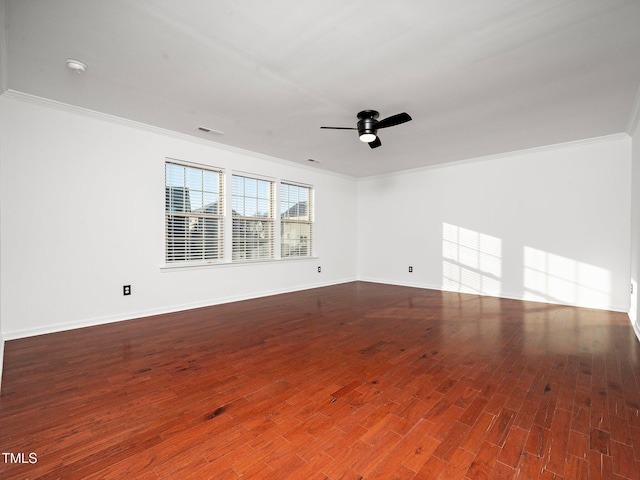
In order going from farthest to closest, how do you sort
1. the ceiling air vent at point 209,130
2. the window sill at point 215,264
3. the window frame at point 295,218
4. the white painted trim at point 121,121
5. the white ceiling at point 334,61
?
the window frame at point 295,218 → the window sill at point 215,264 → the ceiling air vent at point 209,130 → the white painted trim at point 121,121 → the white ceiling at point 334,61

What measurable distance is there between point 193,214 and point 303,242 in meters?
2.52

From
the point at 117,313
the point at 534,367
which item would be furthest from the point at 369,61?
the point at 117,313

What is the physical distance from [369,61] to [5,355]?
4.27m

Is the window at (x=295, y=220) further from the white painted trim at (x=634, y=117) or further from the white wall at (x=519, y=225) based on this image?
the white painted trim at (x=634, y=117)

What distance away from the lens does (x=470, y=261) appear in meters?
6.05

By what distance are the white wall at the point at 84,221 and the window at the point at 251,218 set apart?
0.51 m

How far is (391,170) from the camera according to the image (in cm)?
696

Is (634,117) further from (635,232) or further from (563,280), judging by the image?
(563,280)

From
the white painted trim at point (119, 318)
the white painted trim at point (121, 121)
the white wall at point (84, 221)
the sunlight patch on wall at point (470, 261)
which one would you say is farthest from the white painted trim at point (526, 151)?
the white wall at point (84, 221)

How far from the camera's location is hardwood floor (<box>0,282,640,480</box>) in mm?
1527

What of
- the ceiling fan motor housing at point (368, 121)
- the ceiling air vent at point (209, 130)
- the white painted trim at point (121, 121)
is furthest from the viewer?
the ceiling air vent at point (209, 130)

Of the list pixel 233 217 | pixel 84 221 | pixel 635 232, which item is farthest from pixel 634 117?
pixel 84 221

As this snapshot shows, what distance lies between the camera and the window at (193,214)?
181 inches

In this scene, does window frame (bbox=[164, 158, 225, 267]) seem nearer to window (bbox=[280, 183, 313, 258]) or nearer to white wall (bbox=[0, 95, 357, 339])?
white wall (bbox=[0, 95, 357, 339])
